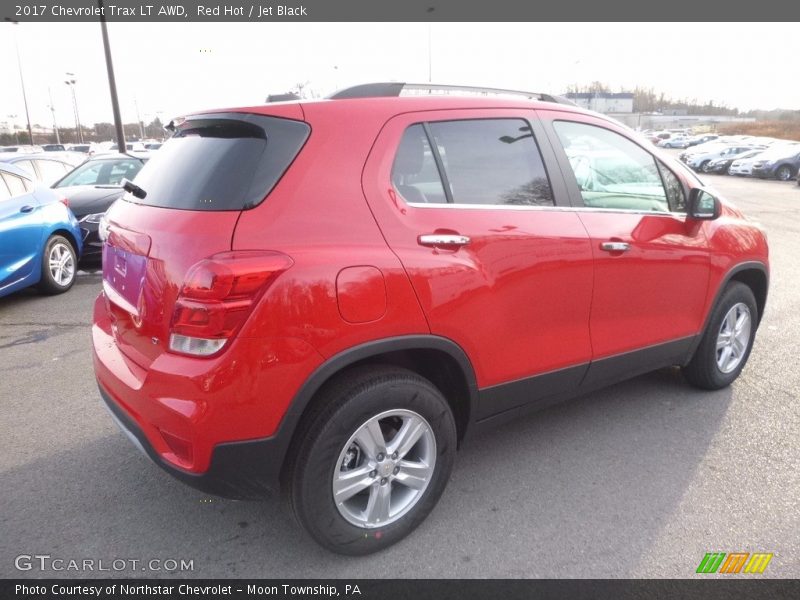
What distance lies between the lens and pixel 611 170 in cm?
335

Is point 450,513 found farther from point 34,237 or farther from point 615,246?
point 34,237

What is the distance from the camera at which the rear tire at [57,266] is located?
21.7ft

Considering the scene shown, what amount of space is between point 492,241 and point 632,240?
1022 millimetres

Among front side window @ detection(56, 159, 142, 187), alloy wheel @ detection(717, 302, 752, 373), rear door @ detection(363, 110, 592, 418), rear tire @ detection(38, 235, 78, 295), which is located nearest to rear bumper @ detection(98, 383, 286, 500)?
rear door @ detection(363, 110, 592, 418)

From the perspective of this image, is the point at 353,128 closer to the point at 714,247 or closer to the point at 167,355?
the point at 167,355

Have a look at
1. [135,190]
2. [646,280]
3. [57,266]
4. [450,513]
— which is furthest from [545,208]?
[57,266]

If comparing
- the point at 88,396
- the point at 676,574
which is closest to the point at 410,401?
the point at 676,574

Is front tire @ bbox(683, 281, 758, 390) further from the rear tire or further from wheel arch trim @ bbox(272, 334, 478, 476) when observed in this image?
the rear tire

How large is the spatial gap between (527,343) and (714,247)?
5.49 feet

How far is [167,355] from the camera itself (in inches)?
84.7

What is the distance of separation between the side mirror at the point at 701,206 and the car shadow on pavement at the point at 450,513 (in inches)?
50.9

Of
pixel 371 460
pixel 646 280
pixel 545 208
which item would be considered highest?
pixel 545 208

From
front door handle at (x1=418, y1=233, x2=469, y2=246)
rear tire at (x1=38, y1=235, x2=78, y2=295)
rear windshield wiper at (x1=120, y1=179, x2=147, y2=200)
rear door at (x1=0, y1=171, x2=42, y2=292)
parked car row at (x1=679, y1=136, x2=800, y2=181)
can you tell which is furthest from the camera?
parked car row at (x1=679, y1=136, x2=800, y2=181)

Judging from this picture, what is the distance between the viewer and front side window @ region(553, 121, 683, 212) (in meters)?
3.09
